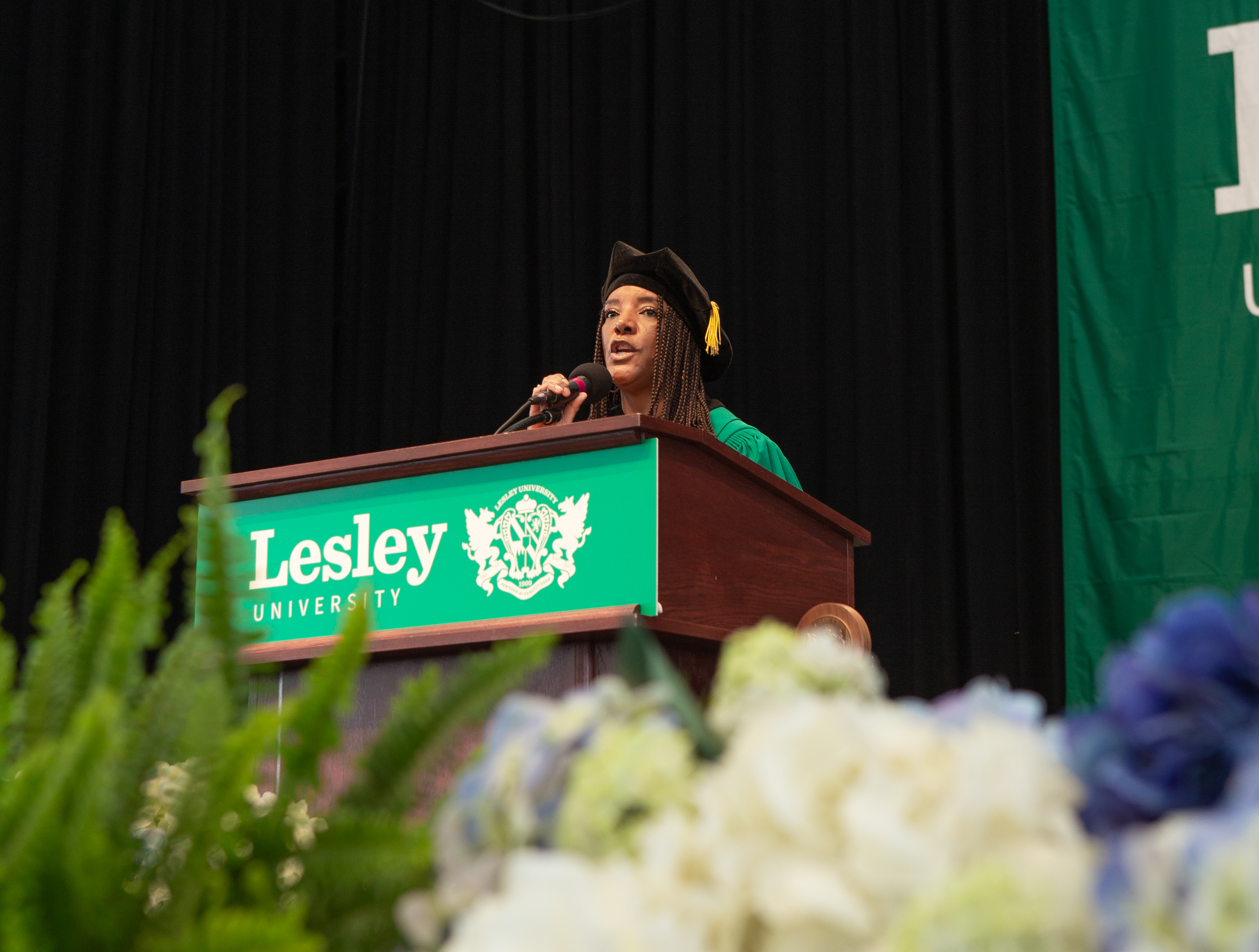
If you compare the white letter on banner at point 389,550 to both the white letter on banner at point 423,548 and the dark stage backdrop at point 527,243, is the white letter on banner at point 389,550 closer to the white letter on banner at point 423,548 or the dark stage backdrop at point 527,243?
the white letter on banner at point 423,548

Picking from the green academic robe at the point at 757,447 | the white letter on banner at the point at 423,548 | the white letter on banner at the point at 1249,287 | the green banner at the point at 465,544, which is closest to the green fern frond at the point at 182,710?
the green banner at the point at 465,544

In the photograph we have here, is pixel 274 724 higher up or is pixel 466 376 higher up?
pixel 466 376

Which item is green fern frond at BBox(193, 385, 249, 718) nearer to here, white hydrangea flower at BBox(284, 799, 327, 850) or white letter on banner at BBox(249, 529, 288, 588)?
white hydrangea flower at BBox(284, 799, 327, 850)

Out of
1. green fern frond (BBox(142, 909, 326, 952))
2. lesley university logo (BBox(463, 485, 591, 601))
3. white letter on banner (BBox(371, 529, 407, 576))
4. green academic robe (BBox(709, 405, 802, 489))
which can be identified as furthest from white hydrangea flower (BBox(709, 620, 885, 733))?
green academic robe (BBox(709, 405, 802, 489))

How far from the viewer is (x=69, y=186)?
4031 mm

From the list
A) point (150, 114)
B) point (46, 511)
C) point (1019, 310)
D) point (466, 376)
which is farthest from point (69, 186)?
point (1019, 310)

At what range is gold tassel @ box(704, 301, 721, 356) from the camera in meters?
2.99

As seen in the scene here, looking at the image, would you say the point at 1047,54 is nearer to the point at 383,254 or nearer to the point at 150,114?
the point at 383,254

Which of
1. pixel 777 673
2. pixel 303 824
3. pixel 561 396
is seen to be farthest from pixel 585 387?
pixel 777 673

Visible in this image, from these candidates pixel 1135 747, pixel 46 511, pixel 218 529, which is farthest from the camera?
pixel 46 511

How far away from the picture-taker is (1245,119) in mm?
3006

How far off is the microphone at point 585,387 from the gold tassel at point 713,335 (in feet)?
1.95

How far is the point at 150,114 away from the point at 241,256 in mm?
492

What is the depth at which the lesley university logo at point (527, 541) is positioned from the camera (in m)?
1.69
